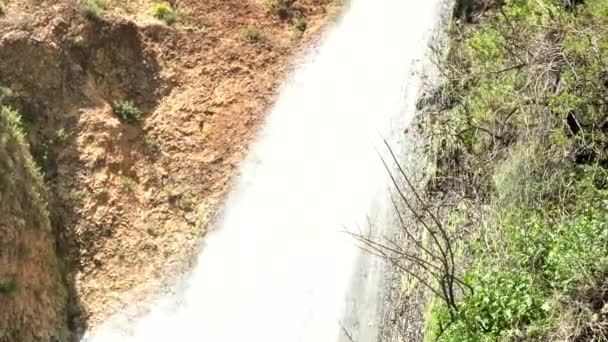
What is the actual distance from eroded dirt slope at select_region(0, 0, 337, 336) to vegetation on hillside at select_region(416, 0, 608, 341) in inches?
178

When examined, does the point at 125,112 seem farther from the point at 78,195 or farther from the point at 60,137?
the point at 78,195

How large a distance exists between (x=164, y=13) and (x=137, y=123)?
88.4 inches

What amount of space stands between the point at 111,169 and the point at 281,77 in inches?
132

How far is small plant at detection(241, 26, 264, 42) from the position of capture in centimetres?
1261

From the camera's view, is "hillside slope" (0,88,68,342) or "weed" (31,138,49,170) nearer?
"hillside slope" (0,88,68,342)

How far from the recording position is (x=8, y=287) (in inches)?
373

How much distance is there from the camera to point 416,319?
769cm

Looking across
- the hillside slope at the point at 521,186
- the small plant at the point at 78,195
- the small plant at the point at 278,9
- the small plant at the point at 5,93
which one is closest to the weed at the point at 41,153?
the small plant at the point at 78,195

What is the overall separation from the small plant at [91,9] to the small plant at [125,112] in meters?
1.61

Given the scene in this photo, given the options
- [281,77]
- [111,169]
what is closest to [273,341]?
[111,169]

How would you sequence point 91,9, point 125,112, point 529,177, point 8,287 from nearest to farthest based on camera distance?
point 529,177, point 8,287, point 125,112, point 91,9

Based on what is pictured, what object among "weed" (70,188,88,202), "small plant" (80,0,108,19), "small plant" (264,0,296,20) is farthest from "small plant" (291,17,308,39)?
"weed" (70,188,88,202)

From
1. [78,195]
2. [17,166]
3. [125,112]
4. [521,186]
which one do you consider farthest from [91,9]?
[521,186]

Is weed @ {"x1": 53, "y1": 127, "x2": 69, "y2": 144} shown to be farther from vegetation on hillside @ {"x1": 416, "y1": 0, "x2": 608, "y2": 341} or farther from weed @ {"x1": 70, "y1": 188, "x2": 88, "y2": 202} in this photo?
vegetation on hillside @ {"x1": 416, "y1": 0, "x2": 608, "y2": 341}
